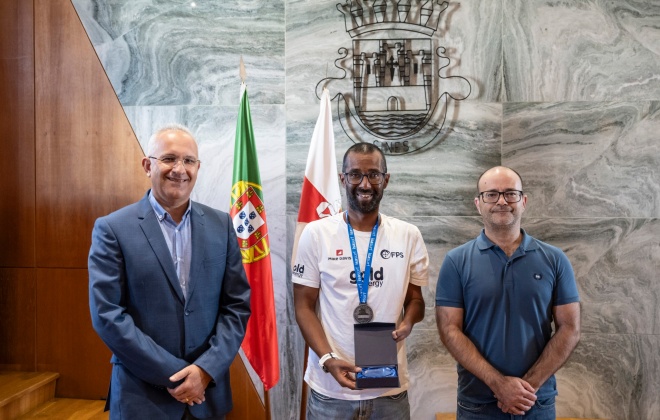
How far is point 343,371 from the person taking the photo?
6.04ft

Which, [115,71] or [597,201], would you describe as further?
[115,71]

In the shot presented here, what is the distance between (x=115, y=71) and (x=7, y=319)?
184 cm

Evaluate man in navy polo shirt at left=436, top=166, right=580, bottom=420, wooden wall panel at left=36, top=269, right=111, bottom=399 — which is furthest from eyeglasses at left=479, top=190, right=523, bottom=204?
wooden wall panel at left=36, top=269, right=111, bottom=399

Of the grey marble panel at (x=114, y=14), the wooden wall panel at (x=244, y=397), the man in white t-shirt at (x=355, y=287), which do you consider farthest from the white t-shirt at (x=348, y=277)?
the grey marble panel at (x=114, y=14)

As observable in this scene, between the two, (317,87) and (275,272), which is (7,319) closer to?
(275,272)

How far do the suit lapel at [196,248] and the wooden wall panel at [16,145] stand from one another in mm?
2127

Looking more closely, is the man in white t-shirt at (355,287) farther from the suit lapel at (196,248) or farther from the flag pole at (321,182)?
the flag pole at (321,182)

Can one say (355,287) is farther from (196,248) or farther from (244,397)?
(244,397)

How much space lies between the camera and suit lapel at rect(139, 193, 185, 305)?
186 centimetres

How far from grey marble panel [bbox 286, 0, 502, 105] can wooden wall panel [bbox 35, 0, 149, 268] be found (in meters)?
1.21

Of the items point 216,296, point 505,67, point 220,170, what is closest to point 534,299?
point 216,296

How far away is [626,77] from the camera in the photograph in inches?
127

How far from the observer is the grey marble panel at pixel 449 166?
3.28 m

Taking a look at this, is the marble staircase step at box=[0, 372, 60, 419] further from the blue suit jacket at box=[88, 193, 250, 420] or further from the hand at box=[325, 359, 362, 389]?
the hand at box=[325, 359, 362, 389]
